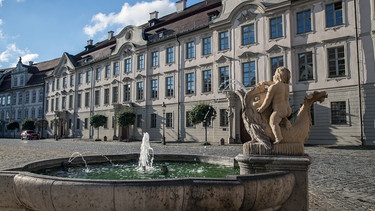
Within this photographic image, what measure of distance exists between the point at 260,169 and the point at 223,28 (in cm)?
2390

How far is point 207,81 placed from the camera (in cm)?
2772

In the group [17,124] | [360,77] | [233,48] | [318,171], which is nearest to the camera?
[318,171]

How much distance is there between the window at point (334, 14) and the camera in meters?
20.7

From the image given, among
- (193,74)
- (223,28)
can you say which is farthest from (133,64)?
(223,28)

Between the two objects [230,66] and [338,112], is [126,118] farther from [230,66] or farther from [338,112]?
[338,112]

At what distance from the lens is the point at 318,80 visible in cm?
2120

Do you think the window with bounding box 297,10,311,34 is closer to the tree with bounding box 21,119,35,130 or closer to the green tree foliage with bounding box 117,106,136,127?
the green tree foliage with bounding box 117,106,136,127

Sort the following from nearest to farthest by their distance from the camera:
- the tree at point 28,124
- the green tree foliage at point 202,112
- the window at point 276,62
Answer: the window at point 276,62 → the green tree foliage at point 202,112 → the tree at point 28,124

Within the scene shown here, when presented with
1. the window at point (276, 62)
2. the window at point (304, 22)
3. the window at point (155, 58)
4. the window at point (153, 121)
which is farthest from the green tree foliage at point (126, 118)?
the window at point (304, 22)

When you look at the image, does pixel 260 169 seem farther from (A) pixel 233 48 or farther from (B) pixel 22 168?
(A) pixel 233 48

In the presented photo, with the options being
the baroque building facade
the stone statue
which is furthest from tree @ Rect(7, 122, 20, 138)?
the stone statue

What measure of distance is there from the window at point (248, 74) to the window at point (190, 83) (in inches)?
218

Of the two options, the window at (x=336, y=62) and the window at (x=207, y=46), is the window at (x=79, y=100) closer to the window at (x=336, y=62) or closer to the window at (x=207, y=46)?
the window at (x=207, y=46)

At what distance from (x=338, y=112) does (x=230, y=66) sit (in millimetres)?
9517
